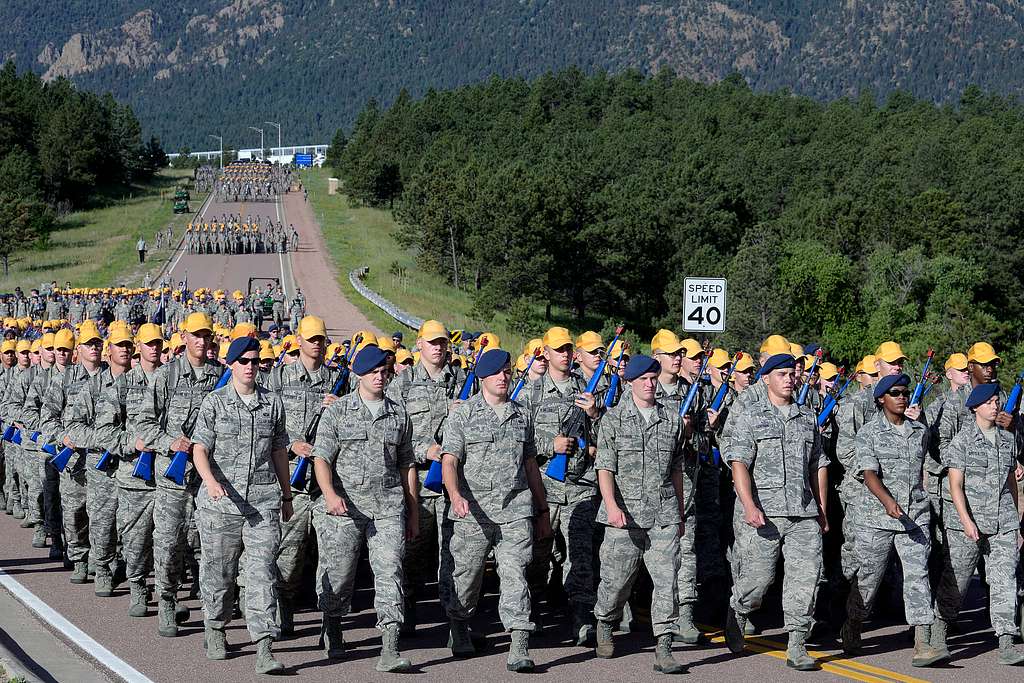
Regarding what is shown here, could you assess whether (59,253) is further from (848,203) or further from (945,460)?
(945,460)

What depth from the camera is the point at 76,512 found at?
41.7ft

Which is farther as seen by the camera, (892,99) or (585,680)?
(892,99)

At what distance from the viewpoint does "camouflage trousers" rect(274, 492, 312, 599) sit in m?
10.3

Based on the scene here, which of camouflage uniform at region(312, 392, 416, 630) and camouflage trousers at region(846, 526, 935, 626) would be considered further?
camouflage trousers at region(846, 526, 935, 626)

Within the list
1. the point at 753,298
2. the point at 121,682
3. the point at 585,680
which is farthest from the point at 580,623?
the point at 753,298

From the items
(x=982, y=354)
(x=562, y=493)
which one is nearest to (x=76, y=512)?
(x=562, y=493)

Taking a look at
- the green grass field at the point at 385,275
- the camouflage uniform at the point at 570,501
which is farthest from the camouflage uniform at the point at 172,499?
the green grass field at the point at 385,275

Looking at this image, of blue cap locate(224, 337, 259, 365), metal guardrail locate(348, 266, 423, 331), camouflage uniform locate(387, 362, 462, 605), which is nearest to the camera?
blue cap locate(224, 337, 259, 365)

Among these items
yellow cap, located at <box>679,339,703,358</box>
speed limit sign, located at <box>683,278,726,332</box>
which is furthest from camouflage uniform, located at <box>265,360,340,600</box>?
speed limit sign, located at <box>683,278,726,332</box>

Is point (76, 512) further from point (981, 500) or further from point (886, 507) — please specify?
point (981, 500)

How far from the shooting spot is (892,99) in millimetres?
134625

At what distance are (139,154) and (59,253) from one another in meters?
57.2

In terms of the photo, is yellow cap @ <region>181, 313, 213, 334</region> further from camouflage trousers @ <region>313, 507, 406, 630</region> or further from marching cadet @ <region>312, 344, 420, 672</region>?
camouflage trousers @ <region>313, 507, 406, 630</region>

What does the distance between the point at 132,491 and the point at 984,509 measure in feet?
21.1
